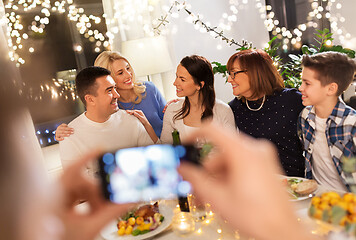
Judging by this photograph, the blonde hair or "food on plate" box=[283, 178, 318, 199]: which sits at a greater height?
the blonde hair

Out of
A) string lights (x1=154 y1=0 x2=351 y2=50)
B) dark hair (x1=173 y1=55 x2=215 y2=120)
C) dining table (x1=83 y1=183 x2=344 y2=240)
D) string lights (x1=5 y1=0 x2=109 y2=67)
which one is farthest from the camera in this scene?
string lights (x1=154 y1=0 x2=351 y2=50)

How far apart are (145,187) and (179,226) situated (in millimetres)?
661

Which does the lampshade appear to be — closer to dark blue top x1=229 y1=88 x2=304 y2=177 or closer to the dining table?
dark blue top x1=229 y1=88 x2=304 y2=177

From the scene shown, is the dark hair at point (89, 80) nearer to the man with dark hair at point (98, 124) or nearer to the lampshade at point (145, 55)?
the man with dark hair at point (98, 124)

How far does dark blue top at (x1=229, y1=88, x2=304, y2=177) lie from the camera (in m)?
2.01

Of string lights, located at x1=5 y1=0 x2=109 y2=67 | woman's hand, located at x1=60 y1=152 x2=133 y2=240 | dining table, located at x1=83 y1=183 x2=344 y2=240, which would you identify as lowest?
dining table, located at x1=83 y1=183 x2=344 y2=240

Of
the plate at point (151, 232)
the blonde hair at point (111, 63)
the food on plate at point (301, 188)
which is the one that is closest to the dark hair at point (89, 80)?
the blonde hair at point (111, 63)

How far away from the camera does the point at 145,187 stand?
1.93 ft

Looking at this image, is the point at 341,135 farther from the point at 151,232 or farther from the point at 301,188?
the point at 151,232

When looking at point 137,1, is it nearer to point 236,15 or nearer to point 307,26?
point 236,15

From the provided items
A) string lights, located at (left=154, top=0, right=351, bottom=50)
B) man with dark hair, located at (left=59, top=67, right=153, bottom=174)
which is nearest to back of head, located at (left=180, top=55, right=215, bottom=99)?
man with dark hair, located at (left=59, top=67, right=153, bottom=174)

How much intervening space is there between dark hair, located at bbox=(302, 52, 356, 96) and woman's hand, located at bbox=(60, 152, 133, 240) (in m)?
1.64

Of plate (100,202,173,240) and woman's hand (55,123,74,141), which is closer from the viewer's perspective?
plate (100,202,173,240)

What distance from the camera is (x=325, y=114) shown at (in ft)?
5.73
